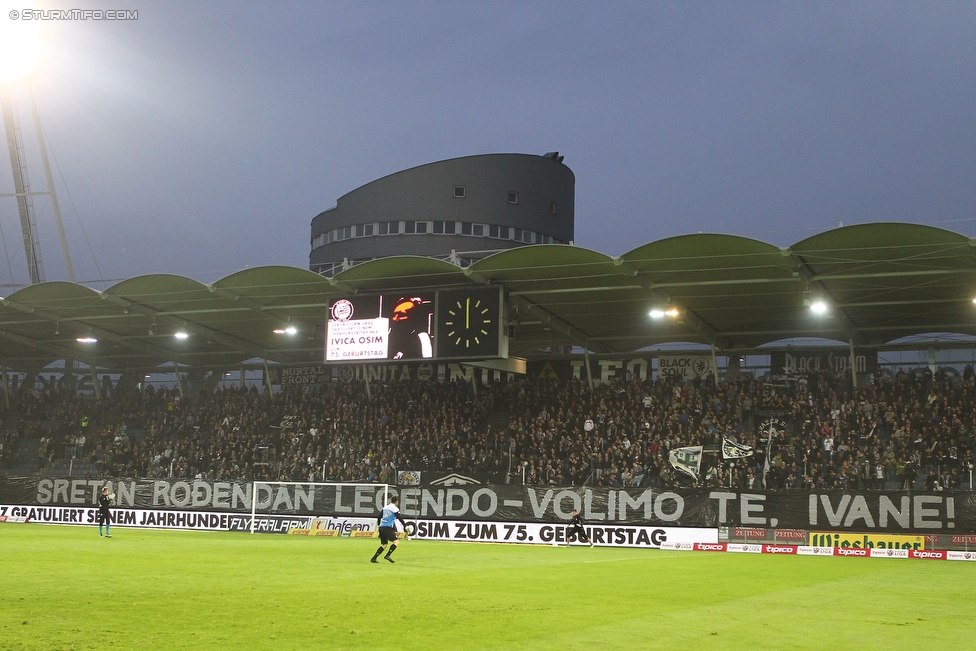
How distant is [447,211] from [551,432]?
3035 cm

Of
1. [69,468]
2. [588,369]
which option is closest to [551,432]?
[588,369]

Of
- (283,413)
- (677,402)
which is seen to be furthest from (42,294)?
(677,402)

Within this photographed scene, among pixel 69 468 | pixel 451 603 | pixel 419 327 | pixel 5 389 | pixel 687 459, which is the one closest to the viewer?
pixel 451 603

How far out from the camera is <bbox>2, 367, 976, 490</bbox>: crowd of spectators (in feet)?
113

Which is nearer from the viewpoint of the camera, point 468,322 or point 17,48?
point 468,322

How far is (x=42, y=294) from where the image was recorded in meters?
41.2

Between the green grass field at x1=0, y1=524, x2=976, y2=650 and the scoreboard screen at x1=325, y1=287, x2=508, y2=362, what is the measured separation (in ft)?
40.8

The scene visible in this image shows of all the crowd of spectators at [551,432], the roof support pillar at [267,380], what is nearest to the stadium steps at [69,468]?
the crowd of spectators at [551,432]

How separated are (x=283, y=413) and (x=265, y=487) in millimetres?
10162

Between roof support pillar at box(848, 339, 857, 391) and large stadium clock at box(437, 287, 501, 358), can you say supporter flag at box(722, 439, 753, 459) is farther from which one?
large stadium clock at box(437, 287, 501, 358)

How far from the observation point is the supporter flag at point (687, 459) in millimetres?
36594

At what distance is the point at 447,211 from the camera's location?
67375mm

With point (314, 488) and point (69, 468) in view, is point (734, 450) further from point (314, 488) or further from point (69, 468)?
point (69, 468)

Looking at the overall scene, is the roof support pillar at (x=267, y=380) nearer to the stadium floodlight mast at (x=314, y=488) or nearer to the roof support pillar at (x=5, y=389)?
the stadium floodlight mast at (x=314, y=488)
